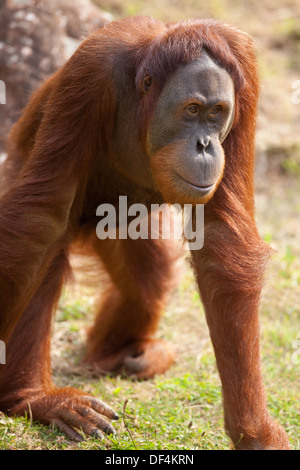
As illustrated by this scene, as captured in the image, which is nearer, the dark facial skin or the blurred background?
the dark facial skin

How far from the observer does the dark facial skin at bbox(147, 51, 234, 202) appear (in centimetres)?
315

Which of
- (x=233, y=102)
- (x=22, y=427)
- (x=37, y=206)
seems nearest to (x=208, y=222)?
(x=233, y=102)

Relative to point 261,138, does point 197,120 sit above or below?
below

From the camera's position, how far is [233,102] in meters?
3.31

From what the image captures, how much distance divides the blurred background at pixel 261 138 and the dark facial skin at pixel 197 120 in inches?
23.9

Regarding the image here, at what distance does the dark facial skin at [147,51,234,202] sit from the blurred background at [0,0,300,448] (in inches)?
23.9

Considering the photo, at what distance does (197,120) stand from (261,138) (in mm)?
4353

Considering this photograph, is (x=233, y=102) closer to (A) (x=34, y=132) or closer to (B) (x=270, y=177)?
(A) (x=34, y=132)

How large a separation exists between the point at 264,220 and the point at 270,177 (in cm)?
89

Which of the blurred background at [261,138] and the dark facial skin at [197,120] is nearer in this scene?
the dark facial skin at [197,120]

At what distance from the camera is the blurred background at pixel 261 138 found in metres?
4.71

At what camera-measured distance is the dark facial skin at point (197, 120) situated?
315 centimetres

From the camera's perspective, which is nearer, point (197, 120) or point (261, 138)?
point (197, 120)

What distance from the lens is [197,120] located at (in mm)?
3221
